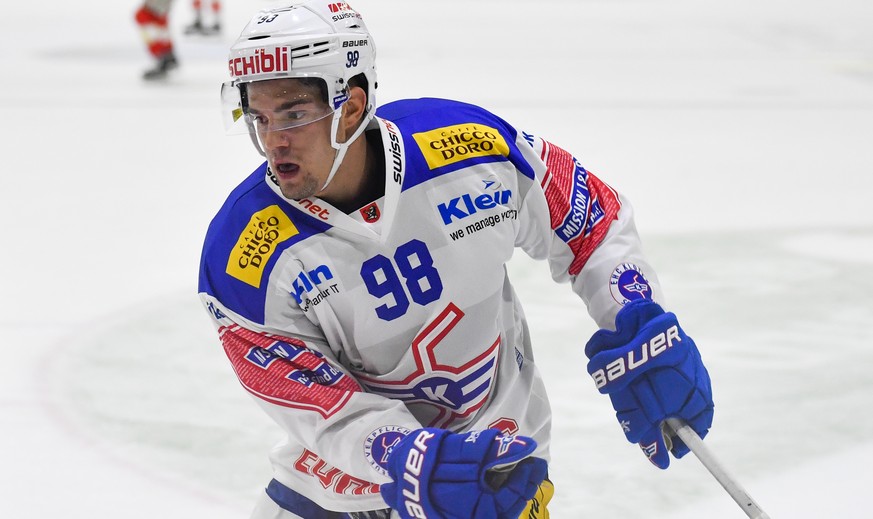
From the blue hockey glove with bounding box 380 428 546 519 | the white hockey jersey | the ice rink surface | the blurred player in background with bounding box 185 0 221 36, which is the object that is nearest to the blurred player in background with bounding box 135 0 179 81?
the ice rink surface

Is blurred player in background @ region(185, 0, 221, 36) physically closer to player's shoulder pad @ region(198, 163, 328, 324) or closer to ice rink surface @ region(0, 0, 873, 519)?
ice rink surface @ region(0, 0, 873, 519)

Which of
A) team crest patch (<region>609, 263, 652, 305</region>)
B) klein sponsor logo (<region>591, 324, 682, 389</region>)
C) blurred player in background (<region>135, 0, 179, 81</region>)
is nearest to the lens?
klein sponsor logo (<region>591, 324, 682, 389</region>)

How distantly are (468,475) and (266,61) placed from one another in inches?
26.6

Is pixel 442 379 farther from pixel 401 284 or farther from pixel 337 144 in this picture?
pixel 337 144

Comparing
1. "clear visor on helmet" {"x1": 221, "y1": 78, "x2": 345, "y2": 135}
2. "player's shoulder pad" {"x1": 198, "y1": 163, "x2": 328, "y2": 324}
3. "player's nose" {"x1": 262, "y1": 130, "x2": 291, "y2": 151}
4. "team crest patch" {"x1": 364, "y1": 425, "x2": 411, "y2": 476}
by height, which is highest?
"clear visor on helmet" {"x1": 221, "y1": 78, "x2": 345, "y2": 135}

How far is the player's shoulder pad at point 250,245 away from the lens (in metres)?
1.88

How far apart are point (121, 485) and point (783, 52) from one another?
26.7 feet

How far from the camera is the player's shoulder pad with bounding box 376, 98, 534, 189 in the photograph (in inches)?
78.4

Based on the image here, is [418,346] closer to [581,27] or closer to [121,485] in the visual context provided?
[121,485]

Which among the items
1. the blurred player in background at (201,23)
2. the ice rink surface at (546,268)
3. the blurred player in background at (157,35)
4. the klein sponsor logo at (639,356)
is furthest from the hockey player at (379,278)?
the blurred player in background at (201,23)

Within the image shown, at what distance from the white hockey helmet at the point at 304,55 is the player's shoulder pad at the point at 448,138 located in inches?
3.8

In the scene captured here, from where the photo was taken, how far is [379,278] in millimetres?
1935

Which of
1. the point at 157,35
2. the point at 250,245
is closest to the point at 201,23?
the point at 157,35

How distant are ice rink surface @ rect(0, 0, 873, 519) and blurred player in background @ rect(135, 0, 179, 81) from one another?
126 millimetres
